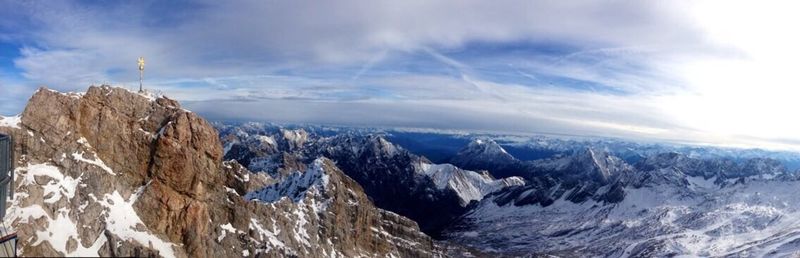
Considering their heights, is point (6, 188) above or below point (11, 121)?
below

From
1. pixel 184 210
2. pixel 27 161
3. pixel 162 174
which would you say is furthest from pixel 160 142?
pixel 27 161

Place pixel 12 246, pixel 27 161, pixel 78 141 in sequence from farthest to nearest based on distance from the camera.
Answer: pixel 78 141, pixel 27 161, pixel 12 246

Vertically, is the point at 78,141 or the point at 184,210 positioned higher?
the point at 78,141

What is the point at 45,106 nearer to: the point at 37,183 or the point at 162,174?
the point at 37,183

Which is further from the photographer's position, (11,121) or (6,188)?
(11,121)

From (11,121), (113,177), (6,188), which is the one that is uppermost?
(11,121)

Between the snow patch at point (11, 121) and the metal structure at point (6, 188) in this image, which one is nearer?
the metal structure at point (6, 188)

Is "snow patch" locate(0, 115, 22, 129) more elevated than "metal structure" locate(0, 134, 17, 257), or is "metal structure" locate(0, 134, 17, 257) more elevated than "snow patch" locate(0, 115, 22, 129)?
"snow patch" locate(0, 115, 22, 129)

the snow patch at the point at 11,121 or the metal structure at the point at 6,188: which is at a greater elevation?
the snow patch at the point at 11,121
